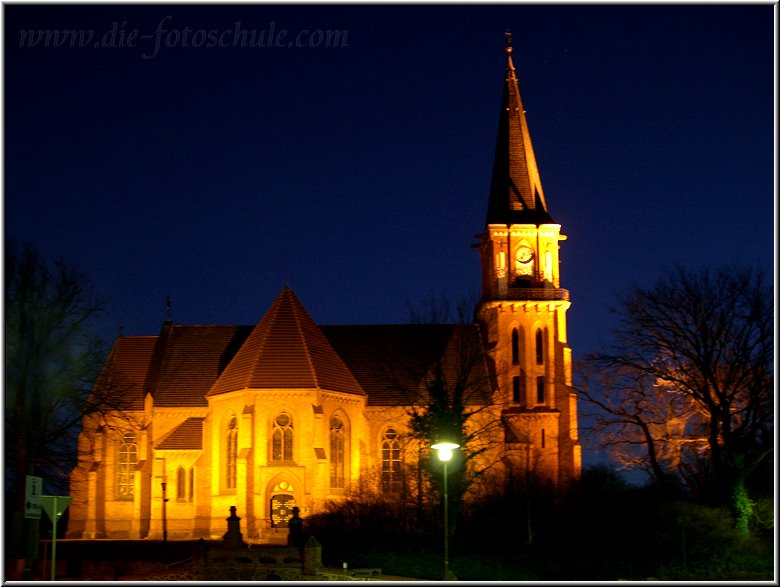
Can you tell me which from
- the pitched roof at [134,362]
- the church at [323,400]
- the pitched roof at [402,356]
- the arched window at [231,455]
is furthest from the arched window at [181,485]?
the pitched roof at [402,356]

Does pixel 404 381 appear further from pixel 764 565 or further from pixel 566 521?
pixel 764 565

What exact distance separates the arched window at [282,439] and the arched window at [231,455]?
2.72m

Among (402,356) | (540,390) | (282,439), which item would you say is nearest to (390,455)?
(402,356)

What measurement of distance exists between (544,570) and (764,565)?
24.0 ft

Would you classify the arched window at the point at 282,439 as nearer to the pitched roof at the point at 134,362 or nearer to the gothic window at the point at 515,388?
the pitched roof at the point at 134,362

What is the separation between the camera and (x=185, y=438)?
67625 millimetres

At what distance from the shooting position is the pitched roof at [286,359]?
63.5m

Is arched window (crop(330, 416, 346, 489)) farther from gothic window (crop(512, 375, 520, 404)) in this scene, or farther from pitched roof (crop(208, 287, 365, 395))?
gothic window (crop(512, 375, 520, 404))

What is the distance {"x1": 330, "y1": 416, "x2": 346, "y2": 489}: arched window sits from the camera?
6512 cm

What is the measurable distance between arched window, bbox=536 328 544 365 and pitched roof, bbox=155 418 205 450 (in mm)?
20573

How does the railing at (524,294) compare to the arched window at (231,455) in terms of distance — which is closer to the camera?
the arched window at (231,455)

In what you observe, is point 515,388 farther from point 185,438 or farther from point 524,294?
point 185,438

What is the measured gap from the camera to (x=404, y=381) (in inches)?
2825

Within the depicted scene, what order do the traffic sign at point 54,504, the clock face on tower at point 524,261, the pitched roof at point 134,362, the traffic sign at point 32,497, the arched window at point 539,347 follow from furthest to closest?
the clock face on tower at point 524,261
the arched window at point 539,347
the pitched roof at point 134,362
the traffic sign at point 54,504
the traffic sign at point 32,497
